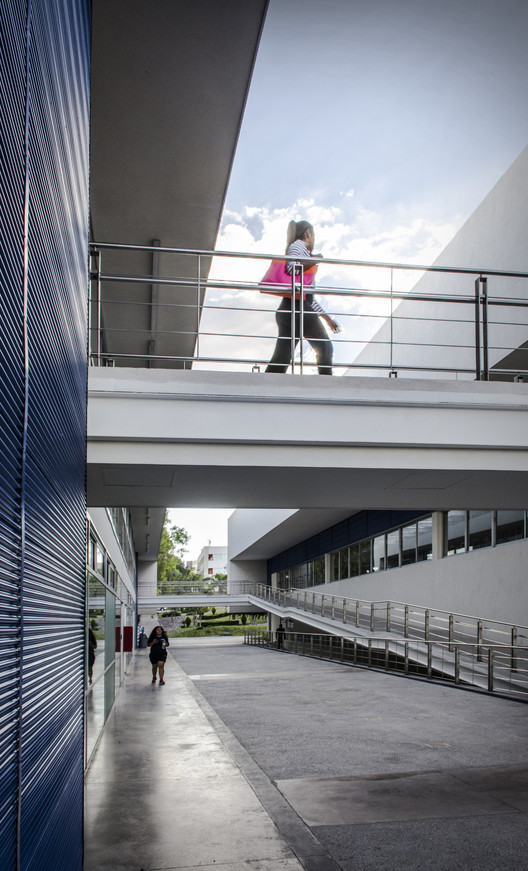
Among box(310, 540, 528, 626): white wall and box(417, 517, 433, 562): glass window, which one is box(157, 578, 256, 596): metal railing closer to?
box(310, 540, 528, 626): white wall

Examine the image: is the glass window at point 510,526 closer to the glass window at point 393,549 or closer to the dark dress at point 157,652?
the glass window at point 393,549

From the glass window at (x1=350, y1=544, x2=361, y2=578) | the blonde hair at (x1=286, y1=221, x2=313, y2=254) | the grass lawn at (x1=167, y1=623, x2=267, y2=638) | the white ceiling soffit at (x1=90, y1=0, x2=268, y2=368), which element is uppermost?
the white ceiling soffit at (x1=90, y1=0, x2=268, y2=368)

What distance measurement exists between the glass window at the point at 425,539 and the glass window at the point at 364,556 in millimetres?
6940

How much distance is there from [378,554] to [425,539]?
6078 mm

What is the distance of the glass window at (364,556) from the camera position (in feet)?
107

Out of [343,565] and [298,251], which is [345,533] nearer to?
[343,565]

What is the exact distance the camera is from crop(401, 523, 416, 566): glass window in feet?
85.9

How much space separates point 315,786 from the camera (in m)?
8.04

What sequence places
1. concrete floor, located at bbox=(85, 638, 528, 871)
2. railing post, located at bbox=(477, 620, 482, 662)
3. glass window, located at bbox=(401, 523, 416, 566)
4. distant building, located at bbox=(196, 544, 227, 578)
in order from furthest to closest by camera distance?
distant building, located at bbox=(196, 544, 227, 578), glass window, located at bbox=(401, 523, 416, 566), railing post, located at bbox=(477, 620, 482, 662), concrete floor, located at bbox=(85, 638, 528, 871)

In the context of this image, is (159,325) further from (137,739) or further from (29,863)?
(29,863)

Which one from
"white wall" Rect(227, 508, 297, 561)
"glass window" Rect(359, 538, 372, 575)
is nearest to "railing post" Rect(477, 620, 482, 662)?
"white wall" Rect(227, 508, 297, 561)

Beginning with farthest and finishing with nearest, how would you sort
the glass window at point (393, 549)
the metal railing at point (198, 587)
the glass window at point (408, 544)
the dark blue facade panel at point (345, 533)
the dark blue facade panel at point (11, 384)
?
the metal railing at point (198, 587), the dark blue facade panel at point (345, 533), the glass window at point (393, 549), the glass window at point (408, 544), the dark blue facade panel at point (11, 384)

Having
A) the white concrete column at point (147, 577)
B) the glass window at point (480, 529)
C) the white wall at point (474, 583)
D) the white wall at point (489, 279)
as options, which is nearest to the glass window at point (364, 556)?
the white wall at point (474, 583)

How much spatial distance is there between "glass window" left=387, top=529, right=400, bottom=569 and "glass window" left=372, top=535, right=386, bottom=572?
0.74 metres
